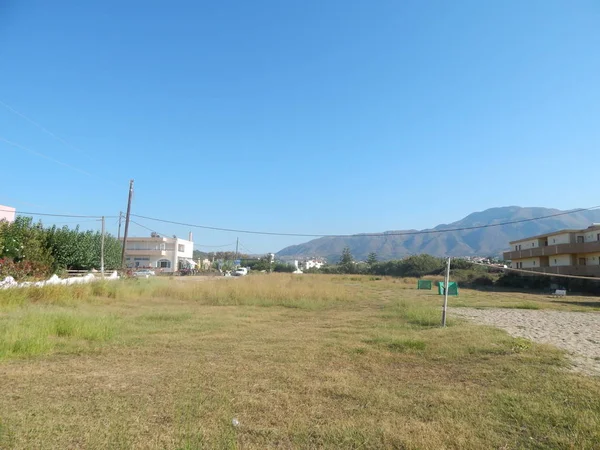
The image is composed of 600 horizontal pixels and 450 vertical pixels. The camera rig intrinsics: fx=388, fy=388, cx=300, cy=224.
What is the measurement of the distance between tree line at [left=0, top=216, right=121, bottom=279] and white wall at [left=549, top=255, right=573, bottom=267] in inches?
1769

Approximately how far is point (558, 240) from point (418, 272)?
2299 centimetres

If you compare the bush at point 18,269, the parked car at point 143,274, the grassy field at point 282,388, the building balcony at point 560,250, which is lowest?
the parked car at point 143,274

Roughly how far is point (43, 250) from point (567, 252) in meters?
45.1

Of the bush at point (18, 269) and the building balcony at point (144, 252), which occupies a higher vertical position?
the building balcony at point (144, 252)

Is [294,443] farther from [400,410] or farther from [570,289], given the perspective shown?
[570,289]

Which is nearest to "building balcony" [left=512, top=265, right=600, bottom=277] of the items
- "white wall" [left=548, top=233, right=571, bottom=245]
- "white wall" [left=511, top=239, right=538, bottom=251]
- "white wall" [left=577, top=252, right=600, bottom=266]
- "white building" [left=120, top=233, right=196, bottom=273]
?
"white wall" [left=577, top=252, right=600, bottom=266]

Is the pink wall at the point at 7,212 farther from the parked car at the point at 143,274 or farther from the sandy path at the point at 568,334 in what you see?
the sandy path at the point at 568,334

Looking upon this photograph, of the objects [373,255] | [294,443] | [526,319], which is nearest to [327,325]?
[526,319]

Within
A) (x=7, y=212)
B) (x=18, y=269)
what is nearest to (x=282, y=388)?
(x=18, y=269)

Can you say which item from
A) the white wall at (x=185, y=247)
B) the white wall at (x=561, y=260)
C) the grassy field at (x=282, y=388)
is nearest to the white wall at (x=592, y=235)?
the white wall at (x=561, y=260)

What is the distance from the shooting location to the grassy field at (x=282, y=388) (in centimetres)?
342

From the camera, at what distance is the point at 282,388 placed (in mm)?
4863

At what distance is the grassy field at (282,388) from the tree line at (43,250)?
12664 mm

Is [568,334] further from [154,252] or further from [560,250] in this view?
[154,252]
